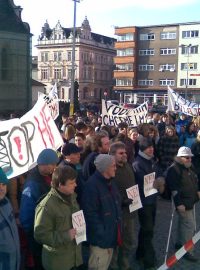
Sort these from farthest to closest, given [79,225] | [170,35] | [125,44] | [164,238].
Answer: [125,44] < [170,35] < [164,238] < [79,225]

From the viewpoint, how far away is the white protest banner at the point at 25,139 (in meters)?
4.80

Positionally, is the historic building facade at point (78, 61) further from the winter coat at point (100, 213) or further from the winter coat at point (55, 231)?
the winter coat at point (55, 231)

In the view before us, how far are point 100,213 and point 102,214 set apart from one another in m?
0.03

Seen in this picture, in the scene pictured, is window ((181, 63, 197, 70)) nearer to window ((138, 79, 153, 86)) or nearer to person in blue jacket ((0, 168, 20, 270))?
window ((138, 79, 153, 86))

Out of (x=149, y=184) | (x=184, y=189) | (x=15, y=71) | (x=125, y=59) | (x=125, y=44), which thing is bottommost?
(x=184, y=189)

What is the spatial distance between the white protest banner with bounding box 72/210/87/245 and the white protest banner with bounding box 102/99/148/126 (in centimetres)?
860

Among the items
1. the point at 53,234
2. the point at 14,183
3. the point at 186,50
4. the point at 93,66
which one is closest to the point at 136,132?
the point at 14,183

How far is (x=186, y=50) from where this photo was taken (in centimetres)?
7212

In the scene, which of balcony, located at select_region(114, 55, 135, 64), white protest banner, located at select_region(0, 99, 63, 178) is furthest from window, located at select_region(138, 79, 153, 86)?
white protest banner, located at select_region(0, 99, 63, 178)

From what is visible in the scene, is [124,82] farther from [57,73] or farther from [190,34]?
[57,73]

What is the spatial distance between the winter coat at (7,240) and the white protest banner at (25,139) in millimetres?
928

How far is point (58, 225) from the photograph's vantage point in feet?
13.2

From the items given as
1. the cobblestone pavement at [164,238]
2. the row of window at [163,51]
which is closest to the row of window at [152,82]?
the row of window at [163,51]

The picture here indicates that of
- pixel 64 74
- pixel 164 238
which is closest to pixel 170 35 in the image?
pixel 64 74
